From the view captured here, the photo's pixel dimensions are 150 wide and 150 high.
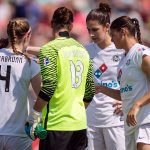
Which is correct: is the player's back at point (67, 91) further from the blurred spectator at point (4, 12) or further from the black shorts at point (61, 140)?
the blurred spectator at point (4, 12)

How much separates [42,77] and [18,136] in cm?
67

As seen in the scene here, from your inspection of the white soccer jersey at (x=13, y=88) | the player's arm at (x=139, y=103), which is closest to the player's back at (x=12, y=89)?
the white soccer jersey at (x=13, y=88)

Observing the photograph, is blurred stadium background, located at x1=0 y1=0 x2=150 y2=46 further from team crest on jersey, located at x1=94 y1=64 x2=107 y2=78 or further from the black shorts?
the black shorts

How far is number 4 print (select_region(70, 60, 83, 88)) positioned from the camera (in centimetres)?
530

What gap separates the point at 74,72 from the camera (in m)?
5.32

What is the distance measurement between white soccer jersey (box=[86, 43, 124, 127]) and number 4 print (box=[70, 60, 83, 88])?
4.22ft

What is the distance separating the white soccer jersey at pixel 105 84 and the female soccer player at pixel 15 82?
132cm

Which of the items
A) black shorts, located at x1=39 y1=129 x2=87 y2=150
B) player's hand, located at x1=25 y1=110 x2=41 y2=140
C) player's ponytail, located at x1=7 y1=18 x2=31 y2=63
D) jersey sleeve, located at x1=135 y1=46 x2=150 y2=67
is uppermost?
player's ponytail, located at x1=7 y1=18 x2=31 y2=63

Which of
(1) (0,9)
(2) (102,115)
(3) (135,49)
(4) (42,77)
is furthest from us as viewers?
(1) (0,9)

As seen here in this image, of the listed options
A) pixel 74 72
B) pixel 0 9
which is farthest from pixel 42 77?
pixel 0 9

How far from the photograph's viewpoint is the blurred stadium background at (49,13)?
35.6 feet

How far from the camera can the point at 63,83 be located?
5.21m

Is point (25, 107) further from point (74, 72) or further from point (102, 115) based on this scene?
point (102, 115)

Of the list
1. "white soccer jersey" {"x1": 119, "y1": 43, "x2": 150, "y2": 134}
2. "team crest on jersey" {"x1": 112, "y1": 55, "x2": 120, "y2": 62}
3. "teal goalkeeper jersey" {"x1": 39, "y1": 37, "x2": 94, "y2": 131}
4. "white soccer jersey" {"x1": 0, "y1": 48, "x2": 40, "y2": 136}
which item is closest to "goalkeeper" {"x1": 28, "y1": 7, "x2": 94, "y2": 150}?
"teal goalkeeper jersey" {"x1": 39, "y1": 37, "x2": 94, "y2": 131}
